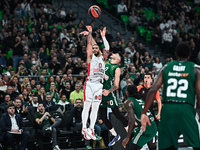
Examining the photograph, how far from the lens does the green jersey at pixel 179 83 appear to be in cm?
536

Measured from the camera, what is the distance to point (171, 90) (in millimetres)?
5406

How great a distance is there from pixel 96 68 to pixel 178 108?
3683 mm

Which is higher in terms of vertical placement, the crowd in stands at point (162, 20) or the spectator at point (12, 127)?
the crowd in stands at point (162, 20)

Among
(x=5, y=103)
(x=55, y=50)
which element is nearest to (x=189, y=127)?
(x=5, y=103)

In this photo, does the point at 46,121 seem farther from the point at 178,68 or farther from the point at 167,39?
the point at 167,39

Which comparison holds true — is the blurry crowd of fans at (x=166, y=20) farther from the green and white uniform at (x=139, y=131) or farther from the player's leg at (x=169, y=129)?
the player's leg at (x=169, y=129)

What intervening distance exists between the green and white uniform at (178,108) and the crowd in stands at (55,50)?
825 cm

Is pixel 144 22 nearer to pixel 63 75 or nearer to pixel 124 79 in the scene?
pixel 124 79

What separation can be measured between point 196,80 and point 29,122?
9.21 m

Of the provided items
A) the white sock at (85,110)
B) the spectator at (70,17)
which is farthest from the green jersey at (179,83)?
the spectator at (70,17)

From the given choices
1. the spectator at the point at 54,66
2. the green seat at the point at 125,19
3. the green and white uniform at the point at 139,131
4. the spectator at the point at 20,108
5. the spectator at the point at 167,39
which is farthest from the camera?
the green seat at the point at 125,19

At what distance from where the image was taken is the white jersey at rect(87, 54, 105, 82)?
8.74 m

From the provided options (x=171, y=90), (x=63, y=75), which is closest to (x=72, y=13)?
(x=63, y=75)

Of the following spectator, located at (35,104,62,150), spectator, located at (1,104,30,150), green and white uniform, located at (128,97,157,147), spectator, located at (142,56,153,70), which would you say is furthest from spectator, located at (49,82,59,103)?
green and white uniform, located at (128,97,157,147)
